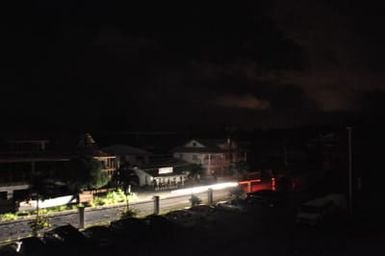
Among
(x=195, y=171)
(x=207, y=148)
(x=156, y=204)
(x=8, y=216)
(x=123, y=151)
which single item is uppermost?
(x=207, y=148)

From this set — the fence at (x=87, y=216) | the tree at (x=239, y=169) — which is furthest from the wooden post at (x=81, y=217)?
the tree at (x=239, y=169)

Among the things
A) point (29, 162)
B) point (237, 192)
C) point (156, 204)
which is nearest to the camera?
point (156, 204)

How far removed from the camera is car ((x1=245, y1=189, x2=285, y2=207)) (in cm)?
2327

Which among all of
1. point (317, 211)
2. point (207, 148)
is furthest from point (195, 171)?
point (317, 211)

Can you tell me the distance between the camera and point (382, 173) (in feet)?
101

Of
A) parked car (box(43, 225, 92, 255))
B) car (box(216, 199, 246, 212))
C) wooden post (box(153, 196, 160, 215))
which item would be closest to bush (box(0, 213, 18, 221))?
parked car (box(43, 225, 92, 255))

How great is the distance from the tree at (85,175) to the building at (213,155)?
A: 14.6m

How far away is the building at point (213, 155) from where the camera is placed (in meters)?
39.9

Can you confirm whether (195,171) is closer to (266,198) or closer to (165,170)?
(165,170)

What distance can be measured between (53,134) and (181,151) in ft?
49.6

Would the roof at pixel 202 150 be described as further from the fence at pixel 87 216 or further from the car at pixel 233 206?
the car at pixel 233 206

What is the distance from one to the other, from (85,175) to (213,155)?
662 inches

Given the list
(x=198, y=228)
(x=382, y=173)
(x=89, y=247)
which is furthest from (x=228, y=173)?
(x=89, y=247)

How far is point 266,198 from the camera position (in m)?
23.7
